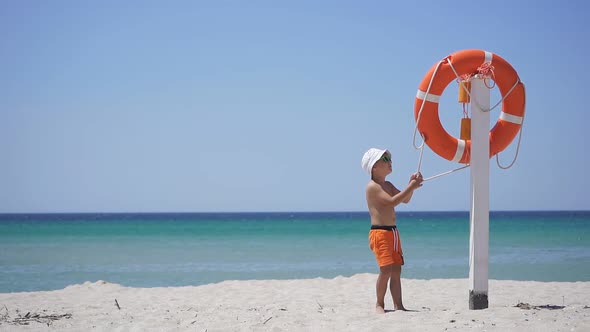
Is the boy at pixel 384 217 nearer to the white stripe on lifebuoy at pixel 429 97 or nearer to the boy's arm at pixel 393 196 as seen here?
the boy's arm at pixel 393 196

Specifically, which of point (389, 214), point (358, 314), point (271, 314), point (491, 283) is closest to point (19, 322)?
point (271, 314)

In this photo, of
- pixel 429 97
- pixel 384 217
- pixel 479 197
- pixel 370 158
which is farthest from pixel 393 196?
pixel 429 97

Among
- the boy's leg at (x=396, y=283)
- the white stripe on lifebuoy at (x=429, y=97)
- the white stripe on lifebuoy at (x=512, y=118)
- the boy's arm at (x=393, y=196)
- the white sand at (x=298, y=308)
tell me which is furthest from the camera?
the white stripe on lifebuoy at (x=512, y=118)

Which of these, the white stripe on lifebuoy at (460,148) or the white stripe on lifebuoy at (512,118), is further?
the white stripe on lifebuoy at (512,118)

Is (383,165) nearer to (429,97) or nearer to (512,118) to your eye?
(429,97)

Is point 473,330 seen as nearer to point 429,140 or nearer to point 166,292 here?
point 429,140

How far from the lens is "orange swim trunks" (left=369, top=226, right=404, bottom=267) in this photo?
3.96 m

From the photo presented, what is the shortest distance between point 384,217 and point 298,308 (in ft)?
3.84

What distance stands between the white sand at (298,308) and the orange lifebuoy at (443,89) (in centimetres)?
115

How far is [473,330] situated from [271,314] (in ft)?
4.84

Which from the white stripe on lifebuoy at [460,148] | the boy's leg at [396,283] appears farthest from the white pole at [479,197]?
the boy's leg at [396,283]

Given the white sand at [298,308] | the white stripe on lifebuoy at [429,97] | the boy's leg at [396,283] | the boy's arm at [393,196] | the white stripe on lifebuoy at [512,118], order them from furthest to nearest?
the white stripe on lifebuoy at [512,118] < the white stripe on lifebuoy at [429,97] < the boy's leg at [396,283] < the boy's arm at [393,196] < the white sand at [298,308]

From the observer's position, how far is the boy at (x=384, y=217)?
395cm

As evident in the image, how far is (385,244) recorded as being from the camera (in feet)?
13.0
